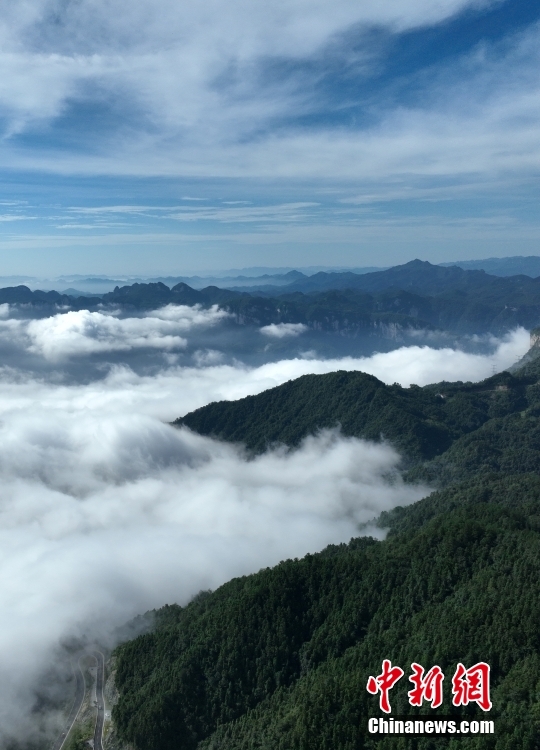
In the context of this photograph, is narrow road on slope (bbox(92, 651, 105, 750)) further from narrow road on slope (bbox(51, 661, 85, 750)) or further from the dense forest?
the dense forest

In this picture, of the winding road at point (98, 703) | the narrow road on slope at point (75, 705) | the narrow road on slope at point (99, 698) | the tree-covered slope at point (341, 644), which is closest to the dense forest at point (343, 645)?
the tree-covered slope at point (341, 644)

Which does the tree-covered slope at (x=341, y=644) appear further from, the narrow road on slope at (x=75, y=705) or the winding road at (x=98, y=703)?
the narrow road on slope at (x=75, y=705)

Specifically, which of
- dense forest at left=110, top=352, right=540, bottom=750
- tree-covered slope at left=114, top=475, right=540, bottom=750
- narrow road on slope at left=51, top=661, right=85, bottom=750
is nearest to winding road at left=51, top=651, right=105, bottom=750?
narrow road on slope at left=51, top=661, right=85, bottom=750

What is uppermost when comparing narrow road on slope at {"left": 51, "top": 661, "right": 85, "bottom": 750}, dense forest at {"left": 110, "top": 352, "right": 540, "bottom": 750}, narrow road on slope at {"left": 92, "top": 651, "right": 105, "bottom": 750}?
dense forest at {"left": 110, "top": 352, "right": 540, "bottom": 750}

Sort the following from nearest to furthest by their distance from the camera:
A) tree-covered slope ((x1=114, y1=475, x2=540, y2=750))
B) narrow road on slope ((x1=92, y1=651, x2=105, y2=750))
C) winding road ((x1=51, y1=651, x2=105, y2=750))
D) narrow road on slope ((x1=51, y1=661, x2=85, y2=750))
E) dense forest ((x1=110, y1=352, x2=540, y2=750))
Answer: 1. dense forest ((x1=110, y1=352, x2=540, y2=750))
2. tree-covered slope ((x1=114, y1=475, x2=540, y2=750))
3. narrow road on slope ((x1=92, y1=651, x2=105, y2=750))
4. winding road ((x1=51, y1=651, x2=105, y2=750))
5. narrow road on slope ((x1=51, y1=661, x2=85, y2=750))

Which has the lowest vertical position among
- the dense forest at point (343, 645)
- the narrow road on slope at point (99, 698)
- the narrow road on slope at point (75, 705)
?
the narrow road on slope at point (75, 705)

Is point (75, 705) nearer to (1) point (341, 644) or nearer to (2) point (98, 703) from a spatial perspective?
(2) point (98, 703)
